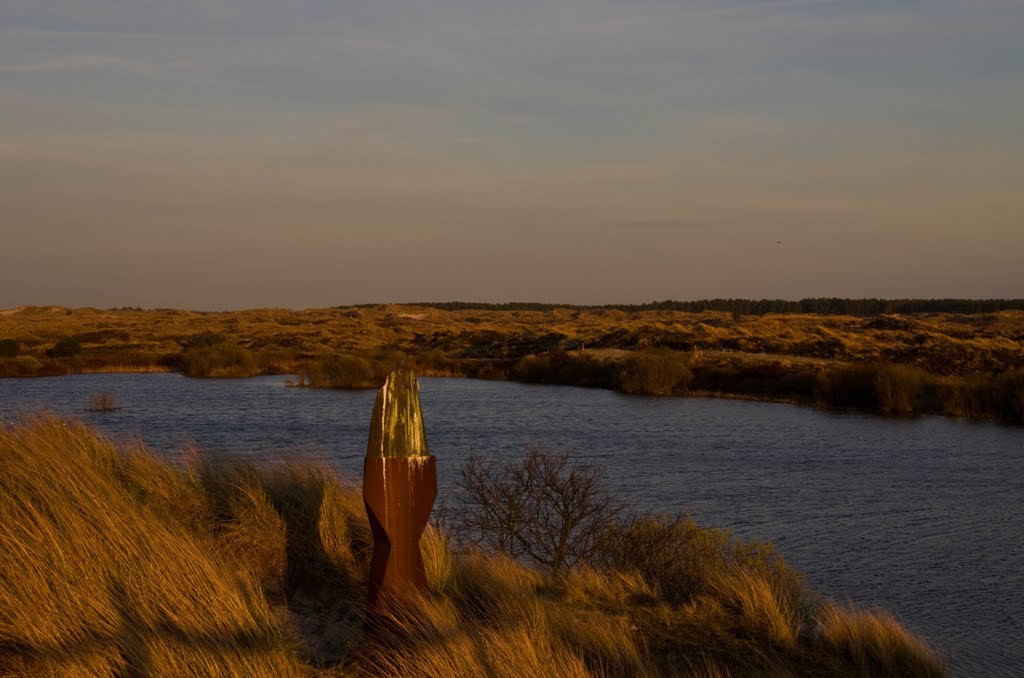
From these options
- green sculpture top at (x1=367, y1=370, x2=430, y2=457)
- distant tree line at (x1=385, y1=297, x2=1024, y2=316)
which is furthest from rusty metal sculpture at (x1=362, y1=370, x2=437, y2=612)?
distant tree line at (x1=385, y1=297, x2=1024, y2=316)

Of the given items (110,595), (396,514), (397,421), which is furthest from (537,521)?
(110,595)

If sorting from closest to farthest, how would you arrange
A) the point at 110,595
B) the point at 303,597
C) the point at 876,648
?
the point at 110,595 → the point at 303,597 → the point at 876,648

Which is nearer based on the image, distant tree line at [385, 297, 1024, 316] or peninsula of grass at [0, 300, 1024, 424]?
peninsula of grass at [0, 300, 1024, 424]

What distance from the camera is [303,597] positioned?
6637 mm

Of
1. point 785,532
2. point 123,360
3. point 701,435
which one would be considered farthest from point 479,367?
point 785,532

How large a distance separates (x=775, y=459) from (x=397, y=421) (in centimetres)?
1763

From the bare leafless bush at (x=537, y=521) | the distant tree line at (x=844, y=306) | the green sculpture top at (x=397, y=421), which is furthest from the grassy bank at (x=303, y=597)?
the distant tree line at (x=844, y=306)

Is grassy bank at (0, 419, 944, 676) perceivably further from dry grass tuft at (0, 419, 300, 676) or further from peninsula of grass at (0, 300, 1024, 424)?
peninsula of grass at (0, 300, 1024, 424)

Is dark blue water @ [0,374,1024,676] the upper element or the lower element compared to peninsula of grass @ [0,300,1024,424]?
lower

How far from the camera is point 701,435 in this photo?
Result: 25.8 m

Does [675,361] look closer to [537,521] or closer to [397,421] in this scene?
[537,521]

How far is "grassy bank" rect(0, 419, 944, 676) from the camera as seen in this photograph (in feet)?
16.2

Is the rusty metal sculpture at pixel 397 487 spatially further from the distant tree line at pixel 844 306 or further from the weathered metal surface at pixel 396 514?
the distant tree line at pixel 844 306

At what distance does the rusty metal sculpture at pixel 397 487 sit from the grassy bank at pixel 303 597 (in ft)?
0.79
